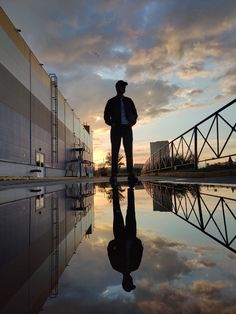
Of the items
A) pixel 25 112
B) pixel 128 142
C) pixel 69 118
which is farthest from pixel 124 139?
pixel 69 118

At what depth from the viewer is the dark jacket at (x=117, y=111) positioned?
16.6 ft

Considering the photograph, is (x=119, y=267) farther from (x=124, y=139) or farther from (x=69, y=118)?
(x=69, y=118)

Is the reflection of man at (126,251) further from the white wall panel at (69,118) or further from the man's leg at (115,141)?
the white wall panel at (69,118)

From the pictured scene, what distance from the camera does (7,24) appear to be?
17094mm

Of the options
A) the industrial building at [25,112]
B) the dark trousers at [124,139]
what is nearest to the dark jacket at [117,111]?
the dark trousers at [124,139]

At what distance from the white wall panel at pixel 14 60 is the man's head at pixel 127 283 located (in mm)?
16835

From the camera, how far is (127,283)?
73 centimetres

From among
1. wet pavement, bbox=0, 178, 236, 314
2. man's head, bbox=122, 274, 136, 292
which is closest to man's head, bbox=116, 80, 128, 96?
wet pavement, bbox=0, 178, 236, 314

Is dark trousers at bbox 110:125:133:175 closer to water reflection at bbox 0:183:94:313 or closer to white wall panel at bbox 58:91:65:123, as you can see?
water reflection at bbox 0:183:94:313

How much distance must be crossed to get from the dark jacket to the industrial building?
11.2m

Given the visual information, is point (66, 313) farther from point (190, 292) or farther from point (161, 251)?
point (161, 251)

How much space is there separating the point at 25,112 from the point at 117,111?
15.1 metres

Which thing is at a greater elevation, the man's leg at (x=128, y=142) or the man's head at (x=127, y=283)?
the man's leg at (x=128, y=142)

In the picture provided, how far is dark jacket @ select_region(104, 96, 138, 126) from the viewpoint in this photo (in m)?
5.05
